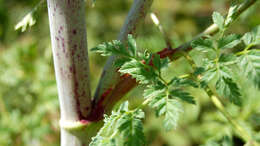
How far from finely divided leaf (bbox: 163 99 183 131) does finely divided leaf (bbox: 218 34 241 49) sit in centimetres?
17

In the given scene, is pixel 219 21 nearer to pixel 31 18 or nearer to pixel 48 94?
pixel 31 18

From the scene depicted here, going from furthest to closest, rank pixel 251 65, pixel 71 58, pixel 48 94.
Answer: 1. pixel 48 94
2. pixel 71 58
3. pixel 251 65

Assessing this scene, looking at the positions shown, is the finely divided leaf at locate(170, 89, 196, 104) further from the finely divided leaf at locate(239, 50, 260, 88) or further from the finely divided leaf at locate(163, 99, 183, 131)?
the finely divided leaf at locate(239, 50, 260, 88)

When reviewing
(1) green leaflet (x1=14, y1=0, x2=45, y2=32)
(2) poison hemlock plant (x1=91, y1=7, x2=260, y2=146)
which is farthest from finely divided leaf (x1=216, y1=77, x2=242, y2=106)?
(1) green leaflet (x1=14, y1=0, x2=45, y2=32)

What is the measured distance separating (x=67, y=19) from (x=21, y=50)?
1.22m

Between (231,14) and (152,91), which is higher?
(231,14)

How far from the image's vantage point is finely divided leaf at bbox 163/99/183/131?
737mm

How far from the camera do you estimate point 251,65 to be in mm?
741

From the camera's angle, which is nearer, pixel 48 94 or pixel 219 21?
pixel 219 21

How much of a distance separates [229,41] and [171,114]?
0.21 meters

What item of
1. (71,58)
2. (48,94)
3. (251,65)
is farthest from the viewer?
(48,94)

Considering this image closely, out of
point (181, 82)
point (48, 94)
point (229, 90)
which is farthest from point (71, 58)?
point (48, 94)

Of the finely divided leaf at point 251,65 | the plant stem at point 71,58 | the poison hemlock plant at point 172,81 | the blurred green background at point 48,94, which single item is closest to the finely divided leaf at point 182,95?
the poison hemlock plant at point 172,81

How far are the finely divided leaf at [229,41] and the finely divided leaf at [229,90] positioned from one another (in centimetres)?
8
